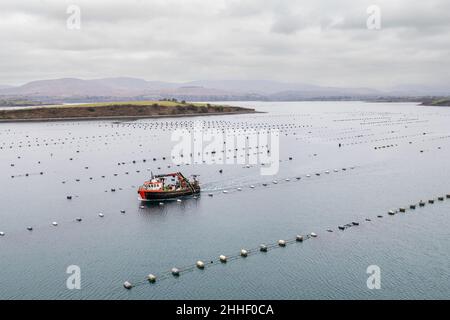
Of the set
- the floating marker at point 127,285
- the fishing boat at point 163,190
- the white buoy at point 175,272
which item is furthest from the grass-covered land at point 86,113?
the floating marker at point 127,285

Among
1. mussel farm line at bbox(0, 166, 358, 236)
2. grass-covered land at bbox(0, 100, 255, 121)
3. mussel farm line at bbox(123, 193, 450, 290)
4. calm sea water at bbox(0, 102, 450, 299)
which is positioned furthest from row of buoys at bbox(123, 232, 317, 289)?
grass-covered land at bbox(0, 100, 255, 121)

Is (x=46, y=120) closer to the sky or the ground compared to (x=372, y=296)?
closer to the sky

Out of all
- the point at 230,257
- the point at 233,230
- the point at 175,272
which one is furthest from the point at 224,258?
the point at 233,230

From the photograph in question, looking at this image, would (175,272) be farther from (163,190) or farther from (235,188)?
(235,188)

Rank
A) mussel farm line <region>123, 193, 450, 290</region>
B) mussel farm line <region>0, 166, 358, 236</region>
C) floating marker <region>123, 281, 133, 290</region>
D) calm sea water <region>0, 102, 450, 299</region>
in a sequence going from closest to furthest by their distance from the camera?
floating marker <region>123, 281, 133, 290</region> → calm sea water <region>0, 102, 450, 299</region> → mussel farm line <region>123, 193, 450, 290</region> → mussel farm line <region>0, 166, 358, 236</region>

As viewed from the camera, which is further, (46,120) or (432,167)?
(46,120)

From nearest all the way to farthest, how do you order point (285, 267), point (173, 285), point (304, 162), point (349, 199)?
point (173, 285), point (285, 267), point (349, 199), point (304, 162)

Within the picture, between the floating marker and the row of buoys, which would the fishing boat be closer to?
the row of buoys

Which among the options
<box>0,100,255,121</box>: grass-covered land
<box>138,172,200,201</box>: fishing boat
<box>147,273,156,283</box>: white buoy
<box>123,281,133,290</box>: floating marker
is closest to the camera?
<box>123,281,133,290</box>: floating marker

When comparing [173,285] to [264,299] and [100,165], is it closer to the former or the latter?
[264,299]
